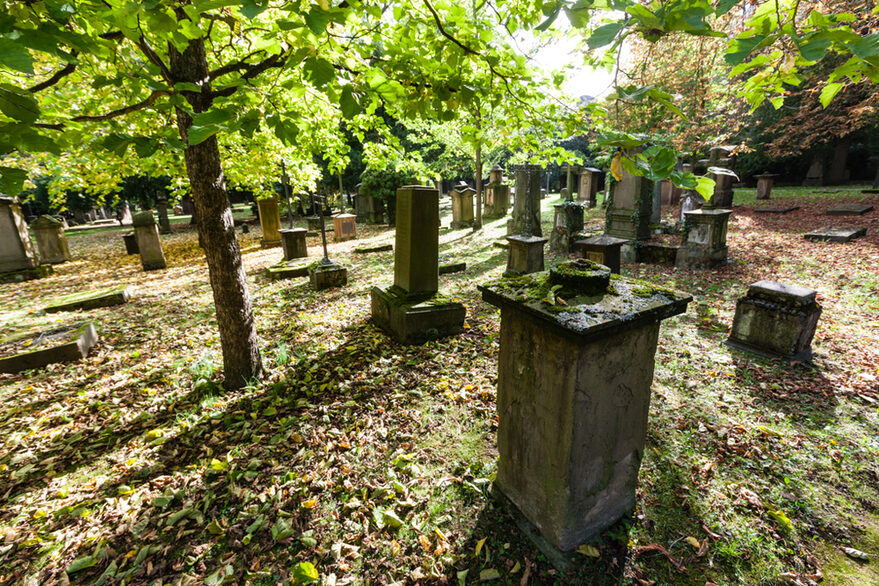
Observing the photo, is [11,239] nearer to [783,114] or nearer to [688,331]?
[688,331]

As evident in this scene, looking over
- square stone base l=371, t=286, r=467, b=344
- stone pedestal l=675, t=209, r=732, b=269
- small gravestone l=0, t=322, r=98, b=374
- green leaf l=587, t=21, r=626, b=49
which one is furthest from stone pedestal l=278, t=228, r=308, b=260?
green leaf l=587, t=21, r=626, b=49

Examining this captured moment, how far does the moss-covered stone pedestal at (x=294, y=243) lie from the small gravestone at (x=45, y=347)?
5.87 m

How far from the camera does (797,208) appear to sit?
1502cm

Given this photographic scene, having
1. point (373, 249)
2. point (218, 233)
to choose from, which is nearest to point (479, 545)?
point (218, 233)

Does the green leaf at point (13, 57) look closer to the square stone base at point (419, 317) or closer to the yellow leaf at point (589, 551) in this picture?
the yellow leaf at point (589, 551)

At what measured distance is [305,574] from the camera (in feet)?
8.00

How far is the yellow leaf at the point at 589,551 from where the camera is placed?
2.50 metres

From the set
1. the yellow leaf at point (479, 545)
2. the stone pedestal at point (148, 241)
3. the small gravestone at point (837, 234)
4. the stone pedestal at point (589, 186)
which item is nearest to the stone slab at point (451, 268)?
the yellow leaf at point (479, 545)

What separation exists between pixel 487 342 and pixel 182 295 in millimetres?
7559

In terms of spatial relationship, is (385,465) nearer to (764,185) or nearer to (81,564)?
(81,564)

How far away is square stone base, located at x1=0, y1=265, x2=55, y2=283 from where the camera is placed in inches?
396

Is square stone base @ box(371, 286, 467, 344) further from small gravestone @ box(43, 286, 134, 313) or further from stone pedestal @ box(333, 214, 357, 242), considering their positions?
stone pedestal @ box(333, 214, 357, 242)

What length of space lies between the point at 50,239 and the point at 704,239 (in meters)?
20.2

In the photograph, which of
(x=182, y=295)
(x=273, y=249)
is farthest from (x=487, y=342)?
(x=273, y=249)
